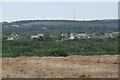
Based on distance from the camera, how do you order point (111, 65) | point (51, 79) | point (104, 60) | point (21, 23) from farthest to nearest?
1. point (21, 23)
2. point (104, 60)
3. point (111, 65)
4. point (51, 79)

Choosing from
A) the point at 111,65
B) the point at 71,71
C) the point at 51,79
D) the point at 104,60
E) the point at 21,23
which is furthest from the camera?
the point at 21,23

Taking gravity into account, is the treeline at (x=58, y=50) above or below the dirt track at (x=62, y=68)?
above

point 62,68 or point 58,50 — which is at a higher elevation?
point 58,50

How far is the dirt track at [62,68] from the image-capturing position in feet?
48.9

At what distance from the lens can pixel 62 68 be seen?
1689 centimetres

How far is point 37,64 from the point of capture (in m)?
18.1

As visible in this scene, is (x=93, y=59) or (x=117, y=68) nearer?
(x=117, y=68)

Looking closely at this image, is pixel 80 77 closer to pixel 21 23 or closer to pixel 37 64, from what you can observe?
pixel 37 64

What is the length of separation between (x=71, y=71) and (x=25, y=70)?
1.79m

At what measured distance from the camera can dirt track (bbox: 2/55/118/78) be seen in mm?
14891

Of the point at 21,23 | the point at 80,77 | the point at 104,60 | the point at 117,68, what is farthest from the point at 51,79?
the point at 21,23

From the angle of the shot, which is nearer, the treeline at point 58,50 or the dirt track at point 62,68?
the dirt track at point 62,68

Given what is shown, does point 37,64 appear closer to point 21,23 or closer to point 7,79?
point 7,79

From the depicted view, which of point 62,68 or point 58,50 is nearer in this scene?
point 62,68
